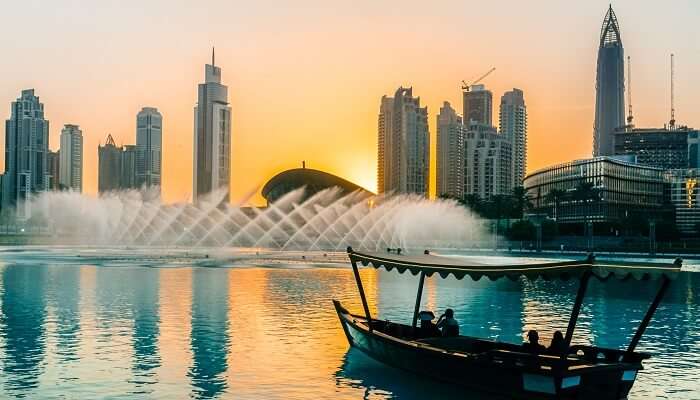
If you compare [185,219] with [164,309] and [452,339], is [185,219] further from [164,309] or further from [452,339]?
[452,339]

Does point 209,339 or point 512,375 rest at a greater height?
point 512,375

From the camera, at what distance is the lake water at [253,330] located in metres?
24.2

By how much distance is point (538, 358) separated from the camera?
68.4ft

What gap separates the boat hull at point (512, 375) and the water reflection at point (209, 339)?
613cm

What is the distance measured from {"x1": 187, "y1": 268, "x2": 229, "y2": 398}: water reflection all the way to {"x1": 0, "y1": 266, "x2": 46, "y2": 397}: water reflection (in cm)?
532

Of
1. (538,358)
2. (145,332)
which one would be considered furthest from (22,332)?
(538,358)

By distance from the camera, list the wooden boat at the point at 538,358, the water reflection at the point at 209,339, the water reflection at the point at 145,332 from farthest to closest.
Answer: the water reflection at the point at 145,332 → the water reflection at the point at 209,339 → the wooden boat at the point at 538,358

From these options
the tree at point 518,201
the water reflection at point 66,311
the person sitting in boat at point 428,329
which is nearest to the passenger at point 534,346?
the person sitting in boat at point 428,329

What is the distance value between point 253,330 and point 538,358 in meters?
18.1

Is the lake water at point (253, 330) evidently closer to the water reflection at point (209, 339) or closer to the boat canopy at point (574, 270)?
the water reflection at point (209, 339)

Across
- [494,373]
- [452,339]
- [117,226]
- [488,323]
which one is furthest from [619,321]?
[117,226]

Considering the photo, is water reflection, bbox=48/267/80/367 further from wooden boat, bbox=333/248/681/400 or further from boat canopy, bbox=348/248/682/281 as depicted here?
boat canopy, bbox=348/248/682/281

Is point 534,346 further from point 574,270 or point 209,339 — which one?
point 209,339

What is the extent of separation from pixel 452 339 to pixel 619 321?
20.4 metres
